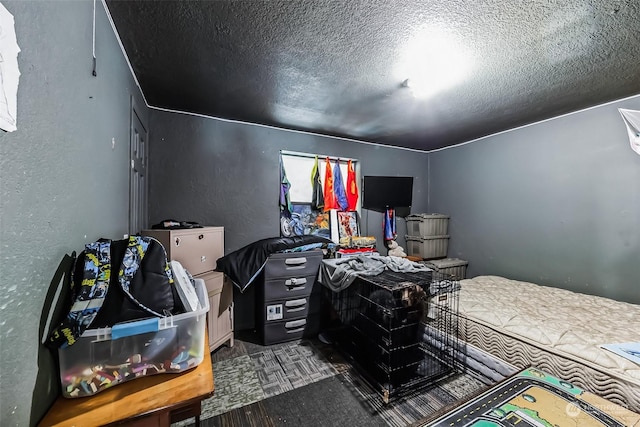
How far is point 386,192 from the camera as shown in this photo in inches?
155

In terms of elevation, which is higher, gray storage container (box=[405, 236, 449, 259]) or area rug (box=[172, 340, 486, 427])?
gray storage container (box=[405, 236, 449, 259])

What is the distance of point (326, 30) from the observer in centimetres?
153

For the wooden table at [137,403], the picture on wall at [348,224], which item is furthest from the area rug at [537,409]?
the picture on wall at [348,224]

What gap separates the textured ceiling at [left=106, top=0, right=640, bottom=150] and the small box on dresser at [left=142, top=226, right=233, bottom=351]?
1.27m

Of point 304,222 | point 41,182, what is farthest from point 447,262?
point 41,182

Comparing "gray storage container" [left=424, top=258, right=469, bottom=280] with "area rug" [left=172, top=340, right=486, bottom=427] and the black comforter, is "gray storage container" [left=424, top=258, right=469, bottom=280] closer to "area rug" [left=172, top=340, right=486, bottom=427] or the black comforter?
"area rug" [left=172, top=340, right=486, bottom=427]

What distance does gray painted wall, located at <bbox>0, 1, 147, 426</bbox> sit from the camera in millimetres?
631

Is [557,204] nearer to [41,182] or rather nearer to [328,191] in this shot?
[328,191]

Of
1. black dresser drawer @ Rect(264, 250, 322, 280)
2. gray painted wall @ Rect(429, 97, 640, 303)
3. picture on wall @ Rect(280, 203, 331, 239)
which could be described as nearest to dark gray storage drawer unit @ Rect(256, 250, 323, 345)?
black dresser drawer @ Rect(264, 250, 322, 280)

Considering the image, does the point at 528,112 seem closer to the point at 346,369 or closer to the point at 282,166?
the point at 282,166

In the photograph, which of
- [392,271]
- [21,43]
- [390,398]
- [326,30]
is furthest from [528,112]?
[21,43]

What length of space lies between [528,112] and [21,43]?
147 inches

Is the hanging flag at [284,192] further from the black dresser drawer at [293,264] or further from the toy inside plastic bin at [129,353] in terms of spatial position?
the toy inside plastic bin at [129,353]

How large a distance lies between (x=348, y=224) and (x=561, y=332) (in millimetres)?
2419
